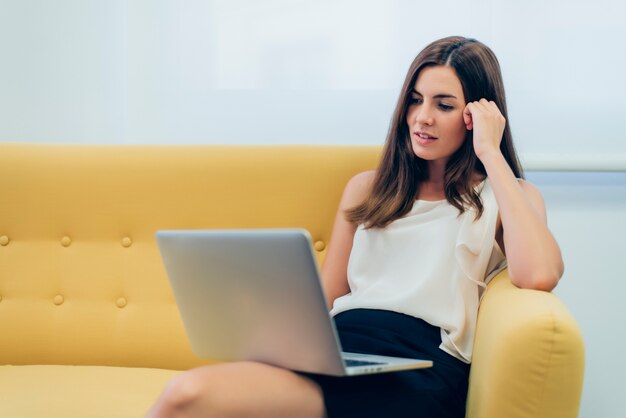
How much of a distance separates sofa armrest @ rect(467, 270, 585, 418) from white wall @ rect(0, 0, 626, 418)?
→ 111 cm

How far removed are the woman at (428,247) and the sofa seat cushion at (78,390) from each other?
1.38ft

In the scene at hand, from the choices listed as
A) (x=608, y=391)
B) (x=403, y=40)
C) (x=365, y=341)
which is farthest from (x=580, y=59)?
(x=365, y=341)

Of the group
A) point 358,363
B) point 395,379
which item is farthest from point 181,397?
point 395,379

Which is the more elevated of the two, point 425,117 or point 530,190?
point 425,117

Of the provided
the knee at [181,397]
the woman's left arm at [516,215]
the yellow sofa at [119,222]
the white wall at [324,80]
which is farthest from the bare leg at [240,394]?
the white wall at [324,80]

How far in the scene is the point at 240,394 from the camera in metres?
1.37

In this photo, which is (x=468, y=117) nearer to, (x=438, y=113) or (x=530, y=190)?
(x=438, y=113)

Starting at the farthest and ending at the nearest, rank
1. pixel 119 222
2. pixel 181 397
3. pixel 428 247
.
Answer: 1. pixel 119 222
2. pixel 428 247
3. pixel 181 397

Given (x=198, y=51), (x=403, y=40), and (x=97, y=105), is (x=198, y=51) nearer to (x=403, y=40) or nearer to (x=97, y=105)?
(x=97, y=105)

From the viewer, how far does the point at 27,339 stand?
2.10 m

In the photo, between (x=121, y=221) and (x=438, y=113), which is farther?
(x=121, y=221)

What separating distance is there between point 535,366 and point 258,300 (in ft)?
1.47

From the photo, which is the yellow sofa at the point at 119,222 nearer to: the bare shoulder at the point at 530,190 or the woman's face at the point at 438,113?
the woman's face at the point at 438,113

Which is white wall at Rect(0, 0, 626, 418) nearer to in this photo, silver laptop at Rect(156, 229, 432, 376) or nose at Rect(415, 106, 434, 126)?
nose at Rect(415, 106, 434, 126)
